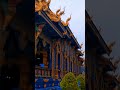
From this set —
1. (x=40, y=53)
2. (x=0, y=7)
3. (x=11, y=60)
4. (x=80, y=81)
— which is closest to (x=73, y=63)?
(x=80, y=81)

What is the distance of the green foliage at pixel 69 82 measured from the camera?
1.66 m

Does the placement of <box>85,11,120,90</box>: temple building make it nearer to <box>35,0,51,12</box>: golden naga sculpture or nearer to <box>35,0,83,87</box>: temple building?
<box>35,0,83,87</box>: temple building

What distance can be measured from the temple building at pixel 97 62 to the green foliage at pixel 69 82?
213 millimetres

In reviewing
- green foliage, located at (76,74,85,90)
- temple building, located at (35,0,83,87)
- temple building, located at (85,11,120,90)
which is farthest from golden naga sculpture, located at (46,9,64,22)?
green foliage, located at (76,74,85,90)

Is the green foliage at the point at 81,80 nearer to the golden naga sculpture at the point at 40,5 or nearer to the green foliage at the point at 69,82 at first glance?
the green foliage at the point at 69,82

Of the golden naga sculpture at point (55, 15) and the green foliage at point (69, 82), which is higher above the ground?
the golden naga sculpture at point (55, 15)

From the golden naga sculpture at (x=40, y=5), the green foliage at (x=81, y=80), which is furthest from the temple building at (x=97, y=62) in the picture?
the golden naga sculpture at (x=40, y=5)

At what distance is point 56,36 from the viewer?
1750 millimetres

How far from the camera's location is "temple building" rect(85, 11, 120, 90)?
198 centimetres

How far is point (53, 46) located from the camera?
5.60ft

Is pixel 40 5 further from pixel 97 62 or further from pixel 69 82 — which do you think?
pixel 97 62

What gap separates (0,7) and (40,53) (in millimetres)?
343

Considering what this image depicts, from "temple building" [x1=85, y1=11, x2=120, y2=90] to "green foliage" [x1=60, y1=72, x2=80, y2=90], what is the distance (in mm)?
213

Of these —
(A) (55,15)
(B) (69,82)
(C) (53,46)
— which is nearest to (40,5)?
(A) (55,15)
